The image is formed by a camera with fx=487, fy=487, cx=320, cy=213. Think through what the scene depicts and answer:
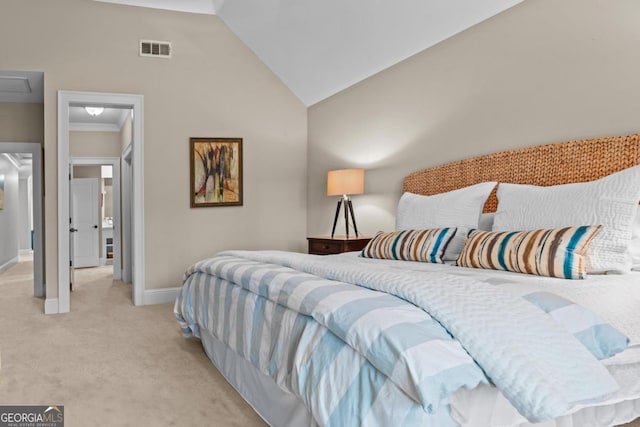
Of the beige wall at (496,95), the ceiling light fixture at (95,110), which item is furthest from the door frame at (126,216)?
the beige wall at (496,95)

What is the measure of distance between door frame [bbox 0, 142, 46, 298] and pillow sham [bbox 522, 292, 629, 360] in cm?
581

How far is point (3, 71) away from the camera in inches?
177

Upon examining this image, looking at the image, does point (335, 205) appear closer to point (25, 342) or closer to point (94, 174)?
point (25, 342)

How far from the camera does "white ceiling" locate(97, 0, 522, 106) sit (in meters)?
3.47

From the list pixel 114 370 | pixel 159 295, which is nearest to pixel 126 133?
pixel 159 295

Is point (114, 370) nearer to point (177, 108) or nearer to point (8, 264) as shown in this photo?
point (177, 108)

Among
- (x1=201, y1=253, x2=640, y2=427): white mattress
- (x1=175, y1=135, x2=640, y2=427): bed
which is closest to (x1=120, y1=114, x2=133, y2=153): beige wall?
(x1=175, y1=135, x2=640, y2=427): bed

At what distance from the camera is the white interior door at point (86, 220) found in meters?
9.06

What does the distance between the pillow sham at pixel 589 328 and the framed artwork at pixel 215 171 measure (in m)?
4.22

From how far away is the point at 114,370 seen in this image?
2979 mm

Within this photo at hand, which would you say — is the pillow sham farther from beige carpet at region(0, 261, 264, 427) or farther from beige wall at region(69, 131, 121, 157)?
beige wall at region(69, 131, 121, 157)

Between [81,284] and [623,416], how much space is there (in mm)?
6607

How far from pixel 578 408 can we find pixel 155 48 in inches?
195

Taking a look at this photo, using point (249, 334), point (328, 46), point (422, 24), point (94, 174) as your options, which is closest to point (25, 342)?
point (249, 334)
